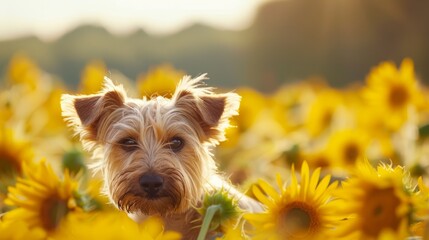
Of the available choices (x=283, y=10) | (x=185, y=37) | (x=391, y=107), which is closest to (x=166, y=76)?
(x=391, y=107)

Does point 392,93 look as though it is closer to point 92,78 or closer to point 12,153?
point 92,78

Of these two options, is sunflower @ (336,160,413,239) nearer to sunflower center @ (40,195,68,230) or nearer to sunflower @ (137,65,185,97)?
sunflower center @ (40,195,68,230)

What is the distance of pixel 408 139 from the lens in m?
4.32

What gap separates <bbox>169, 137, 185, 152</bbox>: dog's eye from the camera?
360 centimetres

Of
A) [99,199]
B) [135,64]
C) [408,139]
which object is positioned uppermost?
[135,64]

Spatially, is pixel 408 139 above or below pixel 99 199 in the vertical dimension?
above

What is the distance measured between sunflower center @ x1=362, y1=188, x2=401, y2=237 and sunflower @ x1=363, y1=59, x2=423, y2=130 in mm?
3231

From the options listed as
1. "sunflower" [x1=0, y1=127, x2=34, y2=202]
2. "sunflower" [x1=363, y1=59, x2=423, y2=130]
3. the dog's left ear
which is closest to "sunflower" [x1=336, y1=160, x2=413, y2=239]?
the dog's left ear

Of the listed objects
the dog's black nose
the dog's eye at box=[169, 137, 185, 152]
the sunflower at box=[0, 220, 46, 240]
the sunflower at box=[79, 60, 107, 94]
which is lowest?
the sunflower at box=[0, 220, 46, 240]

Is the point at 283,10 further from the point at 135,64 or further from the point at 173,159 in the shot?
the point at 173,159

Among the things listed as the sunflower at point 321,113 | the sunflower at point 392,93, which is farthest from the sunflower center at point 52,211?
the sunflower at point 321,113

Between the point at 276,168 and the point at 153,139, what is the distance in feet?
3.22

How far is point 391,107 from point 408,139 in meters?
0.85

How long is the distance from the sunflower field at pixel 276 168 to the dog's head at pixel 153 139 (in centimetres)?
13
